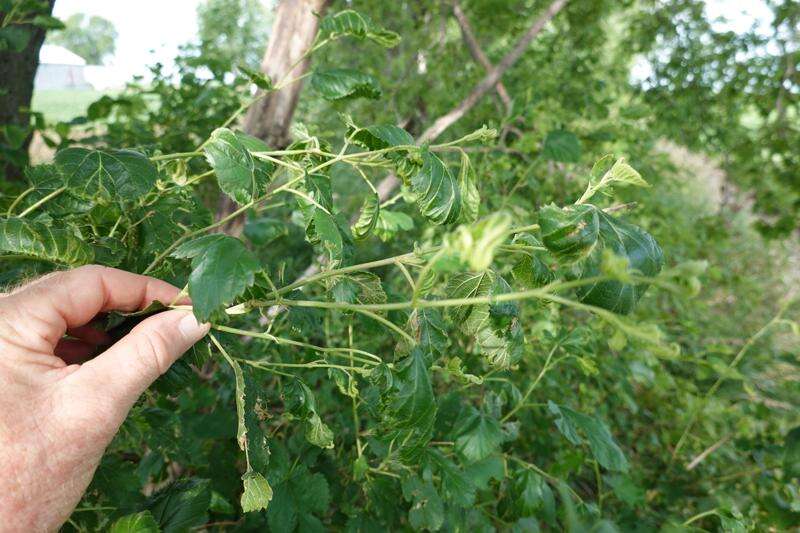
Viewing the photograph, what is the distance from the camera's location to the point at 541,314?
246cm

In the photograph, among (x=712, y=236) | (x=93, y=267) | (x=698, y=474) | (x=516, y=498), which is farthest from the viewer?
(x=712, y=236)

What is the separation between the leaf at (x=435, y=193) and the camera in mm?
841

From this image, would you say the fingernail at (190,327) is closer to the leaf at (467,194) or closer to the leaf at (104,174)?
Result: the leaf at (104,174)

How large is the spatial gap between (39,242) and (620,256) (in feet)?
2.76

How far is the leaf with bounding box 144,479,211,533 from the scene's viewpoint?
1.01 metres

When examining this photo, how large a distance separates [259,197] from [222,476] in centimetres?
109

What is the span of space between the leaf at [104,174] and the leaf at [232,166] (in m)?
0.16

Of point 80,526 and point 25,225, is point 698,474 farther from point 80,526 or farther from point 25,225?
point 25,225

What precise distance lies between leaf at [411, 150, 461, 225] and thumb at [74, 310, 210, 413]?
41 cm

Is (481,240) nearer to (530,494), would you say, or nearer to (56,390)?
(56,390)

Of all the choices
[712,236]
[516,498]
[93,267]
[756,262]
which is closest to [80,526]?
[93,267]

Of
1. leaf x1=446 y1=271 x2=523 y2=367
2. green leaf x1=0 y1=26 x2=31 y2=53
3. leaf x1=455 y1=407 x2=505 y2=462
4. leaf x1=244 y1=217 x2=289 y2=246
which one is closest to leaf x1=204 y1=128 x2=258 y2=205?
leaf x1=446 y1=271 x2=523 y2=367

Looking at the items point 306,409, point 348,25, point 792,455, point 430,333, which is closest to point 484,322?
point 430,333

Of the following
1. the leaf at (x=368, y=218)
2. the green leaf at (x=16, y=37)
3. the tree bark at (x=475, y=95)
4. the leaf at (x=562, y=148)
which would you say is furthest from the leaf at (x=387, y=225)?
the green leaf at (x=16, y=37)
